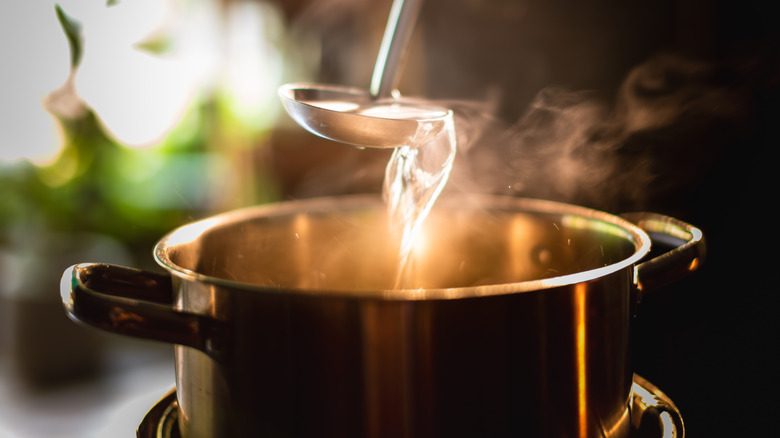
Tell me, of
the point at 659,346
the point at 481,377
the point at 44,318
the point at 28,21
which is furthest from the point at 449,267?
the point at 28,21

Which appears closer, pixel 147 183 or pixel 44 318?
pixel 44 318

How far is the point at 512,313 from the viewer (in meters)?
0.33

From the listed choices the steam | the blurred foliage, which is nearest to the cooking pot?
the steam

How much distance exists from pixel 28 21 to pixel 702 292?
153 cm

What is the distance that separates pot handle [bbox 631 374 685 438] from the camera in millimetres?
438

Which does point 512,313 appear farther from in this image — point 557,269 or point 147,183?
point 147,183

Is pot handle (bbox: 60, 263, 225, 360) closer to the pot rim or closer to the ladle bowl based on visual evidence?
the pot rim

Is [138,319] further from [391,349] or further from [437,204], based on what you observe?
[437,204]

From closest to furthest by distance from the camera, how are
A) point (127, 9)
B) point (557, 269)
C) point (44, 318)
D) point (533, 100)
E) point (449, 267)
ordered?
point (557, 269) → point (449, 267) → point (533, 100) → point (44, 318) → point (127, 9)

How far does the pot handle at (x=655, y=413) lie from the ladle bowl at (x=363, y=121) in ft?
0.91

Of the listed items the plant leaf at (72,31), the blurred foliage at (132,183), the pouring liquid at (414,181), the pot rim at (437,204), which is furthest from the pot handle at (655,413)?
the blurred foliage at (132,183)

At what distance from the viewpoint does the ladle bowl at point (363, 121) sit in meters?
0.51

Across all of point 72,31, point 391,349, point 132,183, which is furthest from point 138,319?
point 132,183

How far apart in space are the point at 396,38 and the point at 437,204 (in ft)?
0.77
